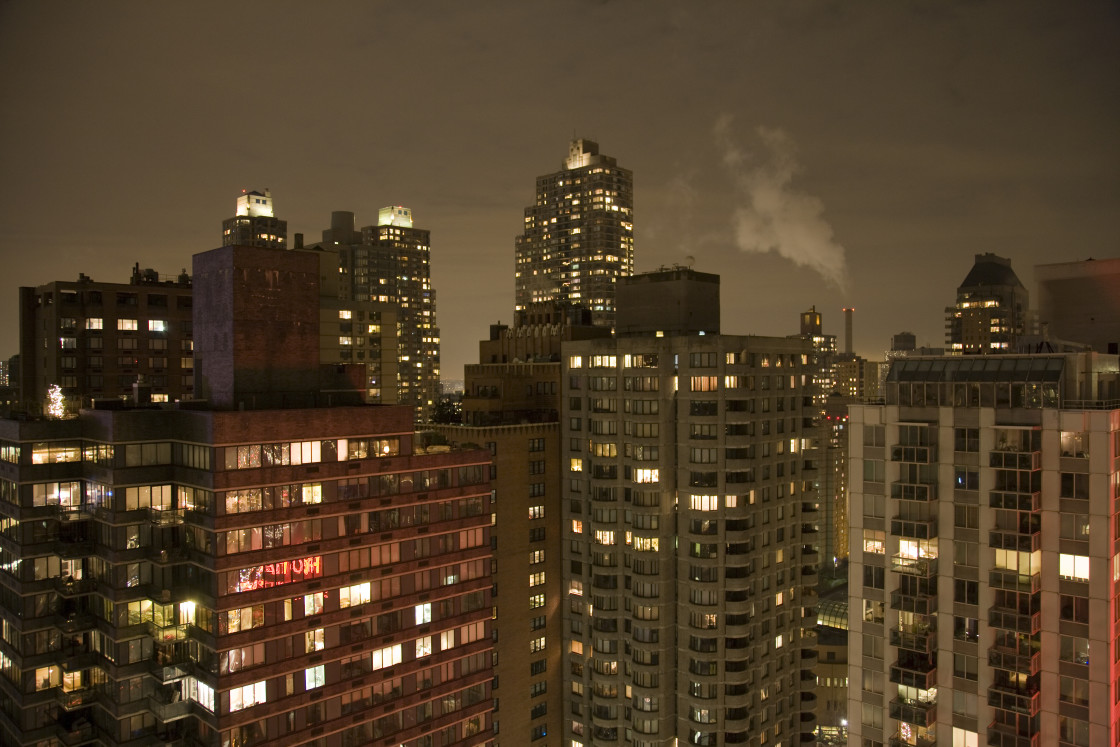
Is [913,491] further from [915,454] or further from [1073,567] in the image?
[1073,567]

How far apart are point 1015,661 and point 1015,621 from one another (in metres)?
3.06

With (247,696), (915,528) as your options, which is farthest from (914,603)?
(247,696)

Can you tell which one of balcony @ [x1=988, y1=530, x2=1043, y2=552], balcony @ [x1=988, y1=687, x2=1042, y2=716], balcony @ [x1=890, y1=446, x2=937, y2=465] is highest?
balcony @ [x1=890, y1=446, x2=937, y2=465]

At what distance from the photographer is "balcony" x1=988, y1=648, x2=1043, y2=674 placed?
5897cm

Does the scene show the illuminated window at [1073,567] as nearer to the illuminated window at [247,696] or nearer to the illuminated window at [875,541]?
the illuminated window at [875,541]

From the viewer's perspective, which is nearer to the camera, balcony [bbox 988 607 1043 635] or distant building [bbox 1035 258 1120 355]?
balcony [bbox 988 607 1043 635]

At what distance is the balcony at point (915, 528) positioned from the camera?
63.8 meters

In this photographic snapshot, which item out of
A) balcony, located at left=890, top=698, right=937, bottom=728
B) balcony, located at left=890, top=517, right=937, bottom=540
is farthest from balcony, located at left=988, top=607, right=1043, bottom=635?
balcony, located at left=890, top=698, right=937, bottom=728

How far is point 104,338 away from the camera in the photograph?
11050 cm

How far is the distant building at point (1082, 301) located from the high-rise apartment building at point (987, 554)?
103ft

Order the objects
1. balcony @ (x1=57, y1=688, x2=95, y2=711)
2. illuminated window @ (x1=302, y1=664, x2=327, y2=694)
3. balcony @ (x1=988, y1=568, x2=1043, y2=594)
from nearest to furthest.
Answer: balcony @ (x1=988, y1=568, x2=1043, y2=594)
balcony @ (x1=57, y1=688, x2=95, y2=711)
illuminated window @ (x1=302, y1=664, x2=327, y2=694)

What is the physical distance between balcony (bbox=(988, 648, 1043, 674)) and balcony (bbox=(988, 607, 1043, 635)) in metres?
1.87

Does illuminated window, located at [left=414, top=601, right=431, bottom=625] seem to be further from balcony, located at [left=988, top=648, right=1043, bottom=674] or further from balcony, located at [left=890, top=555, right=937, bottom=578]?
balcony, located at [left=988, top=648, right=1043, bottom=674]

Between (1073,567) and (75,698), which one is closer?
(1073,567)
